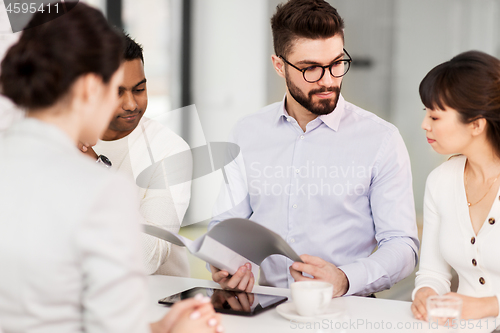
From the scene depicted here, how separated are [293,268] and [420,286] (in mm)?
377

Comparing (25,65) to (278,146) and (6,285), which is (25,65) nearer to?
(6,285)

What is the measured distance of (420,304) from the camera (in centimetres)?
123

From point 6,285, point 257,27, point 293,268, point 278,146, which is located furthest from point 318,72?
point 257,27

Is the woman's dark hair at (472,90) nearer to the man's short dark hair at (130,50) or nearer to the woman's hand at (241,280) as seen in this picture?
the woman's hand at (241,280)

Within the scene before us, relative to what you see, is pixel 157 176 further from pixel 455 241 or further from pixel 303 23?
pixel 455 241

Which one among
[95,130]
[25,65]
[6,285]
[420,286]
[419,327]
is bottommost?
[420,286]

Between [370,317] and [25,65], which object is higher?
[25,65]

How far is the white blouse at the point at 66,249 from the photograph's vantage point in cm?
70

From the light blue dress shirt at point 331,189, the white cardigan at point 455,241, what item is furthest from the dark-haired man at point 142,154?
the white cardigan at point 455,241

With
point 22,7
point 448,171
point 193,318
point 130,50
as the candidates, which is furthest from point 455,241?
point 22,7

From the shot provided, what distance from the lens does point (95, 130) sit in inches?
32.7

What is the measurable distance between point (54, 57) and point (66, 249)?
11.2 inches

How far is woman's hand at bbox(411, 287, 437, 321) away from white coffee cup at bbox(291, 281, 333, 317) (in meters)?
0.24

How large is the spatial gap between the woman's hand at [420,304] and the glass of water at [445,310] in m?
0.10
